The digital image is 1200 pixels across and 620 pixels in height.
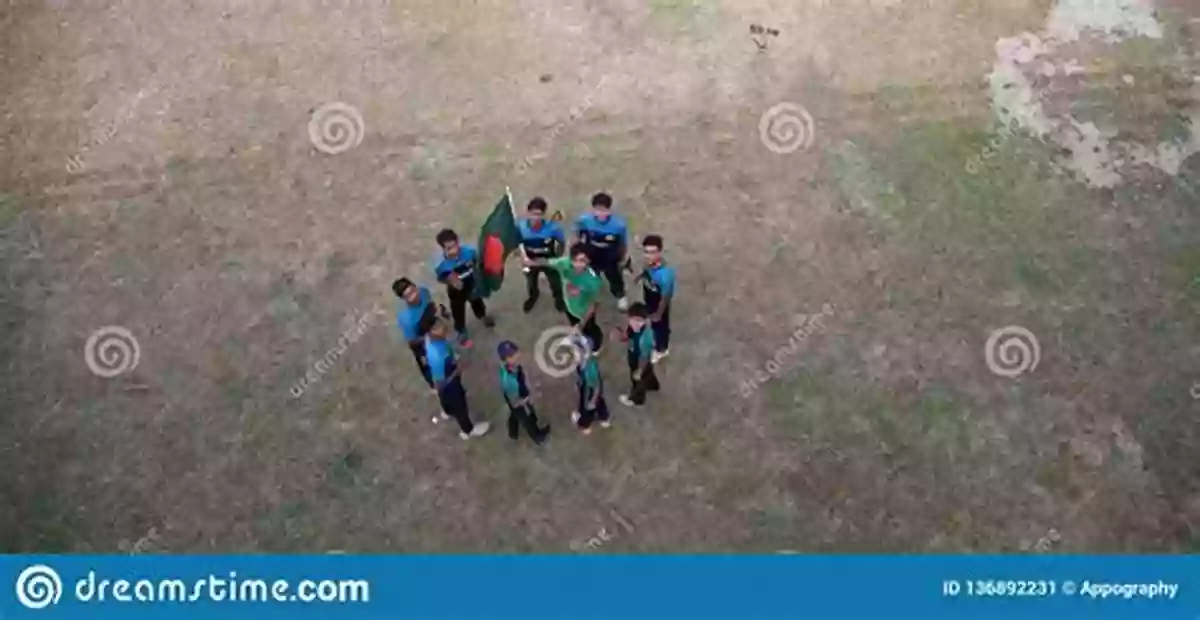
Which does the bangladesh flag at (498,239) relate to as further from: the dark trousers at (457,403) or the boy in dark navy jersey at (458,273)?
the dark trousers at (457,403)

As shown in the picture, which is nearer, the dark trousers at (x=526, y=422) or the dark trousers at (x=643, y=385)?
the dark trousers at (x=526, y=422)

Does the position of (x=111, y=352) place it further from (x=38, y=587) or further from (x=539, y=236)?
(x=539, y=236)

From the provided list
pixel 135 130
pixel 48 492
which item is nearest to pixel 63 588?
pixel 48 492

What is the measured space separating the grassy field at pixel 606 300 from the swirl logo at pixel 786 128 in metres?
0.04

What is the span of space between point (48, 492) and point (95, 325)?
98cm

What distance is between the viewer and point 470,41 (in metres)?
7.31

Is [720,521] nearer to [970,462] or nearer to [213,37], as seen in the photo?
[970,462]

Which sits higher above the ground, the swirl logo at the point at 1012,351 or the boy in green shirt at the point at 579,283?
the boy in green shirt at the point at 579,283

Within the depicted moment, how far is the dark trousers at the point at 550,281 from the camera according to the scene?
5807mm

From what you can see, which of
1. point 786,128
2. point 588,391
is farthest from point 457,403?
point 786,128

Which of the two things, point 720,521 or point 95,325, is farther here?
point 95,325

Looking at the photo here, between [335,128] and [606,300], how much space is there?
6.79 ft

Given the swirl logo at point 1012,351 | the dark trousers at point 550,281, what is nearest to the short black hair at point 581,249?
the dark trousers at point 550,281

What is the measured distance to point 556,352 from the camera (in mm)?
6211
